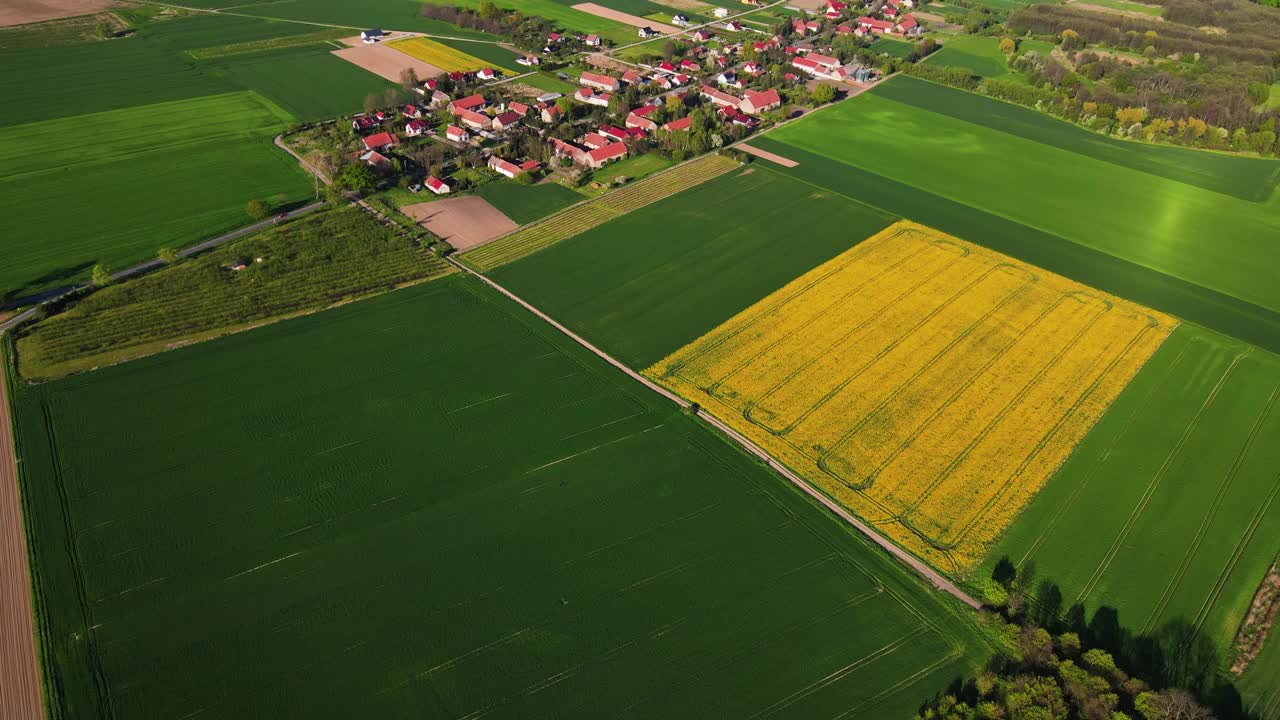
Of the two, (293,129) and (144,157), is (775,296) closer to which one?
(293,129)

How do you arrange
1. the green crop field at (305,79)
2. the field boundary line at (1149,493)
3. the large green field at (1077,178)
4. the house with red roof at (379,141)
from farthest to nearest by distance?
the green crop field at (305,79) → the house with red roof at (379,141) → the large green field at (1077,178) → the field boundary line at (1149,493)

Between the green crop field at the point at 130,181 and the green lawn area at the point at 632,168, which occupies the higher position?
the green lawn area at the point at 632,168

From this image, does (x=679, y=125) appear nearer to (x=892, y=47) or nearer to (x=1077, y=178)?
(x=1077, y=178)

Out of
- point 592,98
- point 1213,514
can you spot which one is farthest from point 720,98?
point 1213,514

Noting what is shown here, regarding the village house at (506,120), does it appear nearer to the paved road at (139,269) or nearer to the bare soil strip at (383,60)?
the bare soil strip at (383,60)

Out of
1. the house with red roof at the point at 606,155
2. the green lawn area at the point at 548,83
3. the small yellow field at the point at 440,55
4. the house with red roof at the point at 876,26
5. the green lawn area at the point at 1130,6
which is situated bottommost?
the house with red roof at the point at 606,155

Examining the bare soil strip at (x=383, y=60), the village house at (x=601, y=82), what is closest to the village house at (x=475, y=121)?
the village house at (x=601, y=82)

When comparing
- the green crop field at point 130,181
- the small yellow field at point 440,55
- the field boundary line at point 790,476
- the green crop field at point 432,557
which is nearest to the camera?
the green crop field at point 432,557
